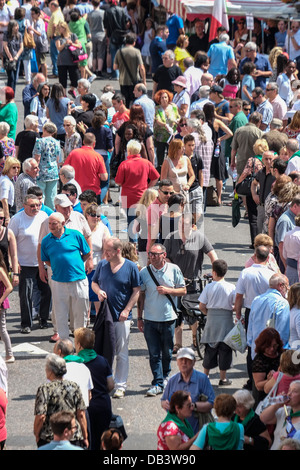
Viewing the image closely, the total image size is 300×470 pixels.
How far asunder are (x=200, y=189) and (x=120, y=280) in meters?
4.83

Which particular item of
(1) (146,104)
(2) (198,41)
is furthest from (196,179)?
(2) (198,41)

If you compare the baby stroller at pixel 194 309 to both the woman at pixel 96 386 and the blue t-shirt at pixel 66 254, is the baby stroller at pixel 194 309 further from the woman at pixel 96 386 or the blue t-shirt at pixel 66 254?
the woman at pixel 96 386

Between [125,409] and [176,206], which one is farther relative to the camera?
[176,206]

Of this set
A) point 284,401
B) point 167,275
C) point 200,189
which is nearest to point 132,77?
point 200,189

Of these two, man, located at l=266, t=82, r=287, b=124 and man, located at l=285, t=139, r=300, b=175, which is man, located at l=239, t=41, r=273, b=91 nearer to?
man, located at l=266, t=82, r=287, b=124

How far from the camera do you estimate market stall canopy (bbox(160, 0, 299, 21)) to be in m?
25.5

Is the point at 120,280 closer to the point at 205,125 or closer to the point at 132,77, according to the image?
the point at 205,125

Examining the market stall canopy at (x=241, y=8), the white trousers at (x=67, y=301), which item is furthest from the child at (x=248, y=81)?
the white trousers at (x=67, y=301)

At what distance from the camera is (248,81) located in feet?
68.6

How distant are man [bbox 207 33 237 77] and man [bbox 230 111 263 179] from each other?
6.33 m

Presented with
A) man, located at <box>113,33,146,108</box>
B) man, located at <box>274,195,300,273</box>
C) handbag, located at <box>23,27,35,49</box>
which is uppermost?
handbag, located at <box>23,27,35,49</box>

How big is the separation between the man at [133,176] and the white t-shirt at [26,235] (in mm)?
2420

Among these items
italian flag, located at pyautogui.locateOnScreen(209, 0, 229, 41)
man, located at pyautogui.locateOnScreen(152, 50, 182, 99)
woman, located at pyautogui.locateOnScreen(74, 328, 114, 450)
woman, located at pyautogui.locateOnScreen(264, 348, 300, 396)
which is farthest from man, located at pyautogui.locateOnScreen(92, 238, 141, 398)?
italian flag, located at pyautogui.locateOnScreen(209, 0, 229, 41)

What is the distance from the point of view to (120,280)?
409 inches
